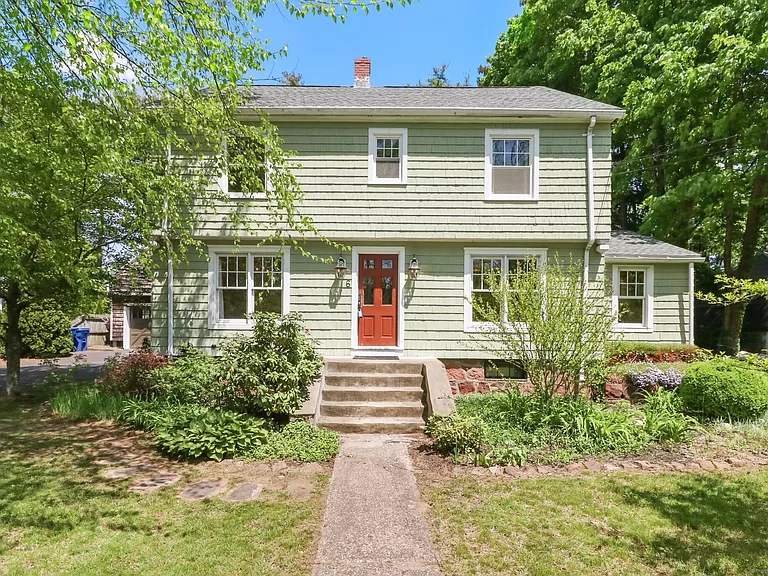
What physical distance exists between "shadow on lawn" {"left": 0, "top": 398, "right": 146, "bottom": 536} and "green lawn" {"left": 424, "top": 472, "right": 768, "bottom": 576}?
3.04 metres

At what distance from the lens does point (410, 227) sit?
29.8 ft

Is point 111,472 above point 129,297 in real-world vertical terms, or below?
below

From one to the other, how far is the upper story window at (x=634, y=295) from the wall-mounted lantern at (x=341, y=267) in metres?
7.17

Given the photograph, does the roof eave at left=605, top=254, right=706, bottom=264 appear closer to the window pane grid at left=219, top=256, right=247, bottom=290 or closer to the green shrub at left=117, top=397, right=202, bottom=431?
the window pane grid at left=219, top=256, right=247, bottom=290

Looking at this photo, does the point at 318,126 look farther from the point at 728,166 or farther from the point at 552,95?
the point at 728,166

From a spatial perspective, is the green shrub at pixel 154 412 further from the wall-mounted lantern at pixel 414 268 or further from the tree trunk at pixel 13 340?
the wall-mounted lantern at pixel 414 268

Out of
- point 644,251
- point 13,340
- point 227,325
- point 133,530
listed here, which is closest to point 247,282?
point 227,325

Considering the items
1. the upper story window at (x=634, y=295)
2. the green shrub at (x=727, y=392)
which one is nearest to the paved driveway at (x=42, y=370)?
the green shrub at (x=727, y=392)

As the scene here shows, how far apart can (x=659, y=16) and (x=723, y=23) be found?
14.1 ft

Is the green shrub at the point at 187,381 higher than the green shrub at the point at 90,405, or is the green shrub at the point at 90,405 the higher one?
the green shrub at the point at 187,381

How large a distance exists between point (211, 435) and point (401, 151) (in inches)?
263

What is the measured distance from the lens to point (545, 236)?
904cm

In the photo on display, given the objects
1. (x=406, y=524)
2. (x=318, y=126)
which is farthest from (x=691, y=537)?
(x=318, y=126)

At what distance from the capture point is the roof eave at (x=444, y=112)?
8742 mm
